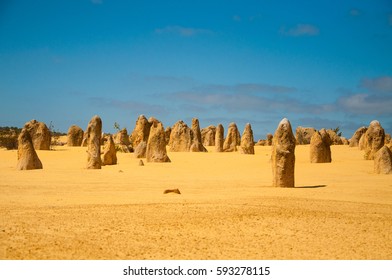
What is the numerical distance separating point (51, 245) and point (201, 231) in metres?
2.27

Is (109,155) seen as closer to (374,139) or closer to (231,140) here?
(374,139)

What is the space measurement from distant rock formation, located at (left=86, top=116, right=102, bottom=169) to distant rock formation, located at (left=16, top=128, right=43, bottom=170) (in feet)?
7.54

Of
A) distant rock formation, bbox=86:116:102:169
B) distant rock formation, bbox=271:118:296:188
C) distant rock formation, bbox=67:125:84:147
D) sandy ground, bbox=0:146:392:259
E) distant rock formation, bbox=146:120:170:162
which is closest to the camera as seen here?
sandy ground, bbox=0:146:392:259

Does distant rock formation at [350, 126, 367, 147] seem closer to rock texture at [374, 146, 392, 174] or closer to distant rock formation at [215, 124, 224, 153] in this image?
distant rock formation at [215, 124, 224, 153]

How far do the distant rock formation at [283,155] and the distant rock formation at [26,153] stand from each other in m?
10.5

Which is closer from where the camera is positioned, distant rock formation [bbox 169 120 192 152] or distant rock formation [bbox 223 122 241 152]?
distant rock formation [bbox 169 120 192 152]

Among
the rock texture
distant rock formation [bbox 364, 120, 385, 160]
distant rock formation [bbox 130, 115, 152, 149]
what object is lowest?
the rock texture

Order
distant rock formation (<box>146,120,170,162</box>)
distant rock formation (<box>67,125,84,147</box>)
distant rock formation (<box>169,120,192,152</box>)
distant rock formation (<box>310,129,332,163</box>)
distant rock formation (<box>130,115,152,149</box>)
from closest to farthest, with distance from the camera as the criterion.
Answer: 1. distant rock formation (<box>310,129,332,163</box>)
2. distant rock formation (<box>146,120,170,162</box>)
3. distant rock formation (<box>169,120,192,152</box>)
4. distant rock formation (<box>130,115,152,149</box>)
5. distant rock formation (<box>67,125,84,147</box>)

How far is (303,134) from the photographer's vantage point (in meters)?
51.3

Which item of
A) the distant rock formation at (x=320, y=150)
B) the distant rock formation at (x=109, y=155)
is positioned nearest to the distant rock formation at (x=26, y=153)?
the distant rock formation at (x=109, y=155)

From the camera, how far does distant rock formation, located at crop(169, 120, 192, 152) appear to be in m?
35.4

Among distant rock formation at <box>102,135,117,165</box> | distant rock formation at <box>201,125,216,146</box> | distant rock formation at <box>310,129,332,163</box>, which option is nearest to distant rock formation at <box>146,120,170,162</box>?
distant rock formation at <box>102,135,117,165</box>

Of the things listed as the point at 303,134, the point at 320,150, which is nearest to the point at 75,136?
the point at 303,134

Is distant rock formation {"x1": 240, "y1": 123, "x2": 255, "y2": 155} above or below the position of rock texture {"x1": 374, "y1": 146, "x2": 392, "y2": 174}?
above
